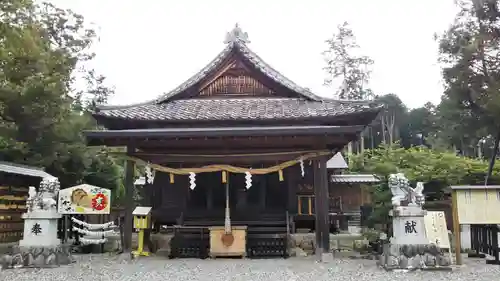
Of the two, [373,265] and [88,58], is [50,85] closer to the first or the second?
[88,58]

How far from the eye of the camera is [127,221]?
37.6ft

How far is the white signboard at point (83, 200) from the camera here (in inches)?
453

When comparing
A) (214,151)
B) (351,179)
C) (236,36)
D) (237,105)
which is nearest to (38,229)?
(214,151)

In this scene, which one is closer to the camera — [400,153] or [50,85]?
[50,85]

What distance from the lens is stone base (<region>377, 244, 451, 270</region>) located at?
941cm

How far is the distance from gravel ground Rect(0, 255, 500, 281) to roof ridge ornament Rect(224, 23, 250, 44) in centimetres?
792

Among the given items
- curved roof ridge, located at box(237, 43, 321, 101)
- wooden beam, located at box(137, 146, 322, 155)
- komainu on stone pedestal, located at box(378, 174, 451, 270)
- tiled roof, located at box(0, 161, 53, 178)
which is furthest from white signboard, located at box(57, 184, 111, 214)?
komainu on stone pedestal, located at box(378, 174, 451, 270)

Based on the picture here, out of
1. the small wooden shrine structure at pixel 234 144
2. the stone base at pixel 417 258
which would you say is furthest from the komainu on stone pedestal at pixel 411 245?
the small wooden shrine structure at pixel 234 144

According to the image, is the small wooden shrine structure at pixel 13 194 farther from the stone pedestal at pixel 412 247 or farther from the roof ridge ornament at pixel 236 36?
the stone pedestal at pixel 412 247

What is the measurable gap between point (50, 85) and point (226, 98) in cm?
626

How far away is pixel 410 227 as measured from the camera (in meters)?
9.65

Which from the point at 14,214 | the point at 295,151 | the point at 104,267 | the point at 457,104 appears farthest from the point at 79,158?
the point at 457,104

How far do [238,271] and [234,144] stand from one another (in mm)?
4063

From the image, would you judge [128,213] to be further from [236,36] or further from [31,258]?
[236,36]
